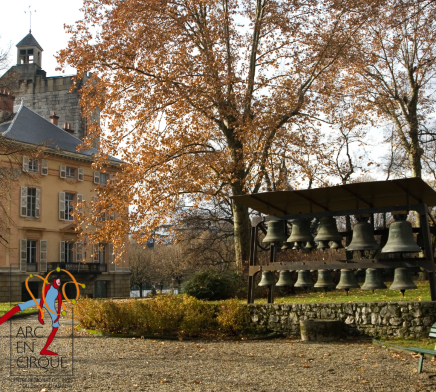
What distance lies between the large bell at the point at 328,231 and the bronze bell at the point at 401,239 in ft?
3.67

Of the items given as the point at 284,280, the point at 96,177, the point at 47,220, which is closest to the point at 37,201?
the point at 47,220

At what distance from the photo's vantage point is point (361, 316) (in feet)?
36.0

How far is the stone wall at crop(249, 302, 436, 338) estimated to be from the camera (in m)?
10.2

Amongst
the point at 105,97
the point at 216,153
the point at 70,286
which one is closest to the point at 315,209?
the point at 216,153

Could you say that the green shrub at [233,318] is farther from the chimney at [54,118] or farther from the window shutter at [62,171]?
the chimney at [54,118]

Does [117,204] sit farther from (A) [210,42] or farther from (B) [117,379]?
(B) [117,379]

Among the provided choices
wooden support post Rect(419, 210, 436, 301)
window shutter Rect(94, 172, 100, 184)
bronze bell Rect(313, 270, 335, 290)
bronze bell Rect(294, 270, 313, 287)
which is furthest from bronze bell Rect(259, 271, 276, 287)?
window shutter Rect(94, 172, 100, 184)

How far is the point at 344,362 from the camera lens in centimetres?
829

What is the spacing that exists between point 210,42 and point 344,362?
1308 cm

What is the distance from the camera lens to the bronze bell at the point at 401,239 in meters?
9.17

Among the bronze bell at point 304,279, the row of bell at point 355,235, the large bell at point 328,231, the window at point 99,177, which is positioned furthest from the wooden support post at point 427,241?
the window at point 99,177

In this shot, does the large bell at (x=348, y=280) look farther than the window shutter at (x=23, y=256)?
No

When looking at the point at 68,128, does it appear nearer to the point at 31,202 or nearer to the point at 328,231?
the point at 31,202

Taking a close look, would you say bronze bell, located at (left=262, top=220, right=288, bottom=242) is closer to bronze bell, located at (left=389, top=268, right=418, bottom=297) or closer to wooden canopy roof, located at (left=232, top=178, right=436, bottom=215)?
wooden canopy roof, located at (left=232, top=178, right=436, bottom=215)
